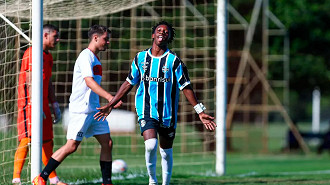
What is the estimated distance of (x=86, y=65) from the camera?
25.6 feet

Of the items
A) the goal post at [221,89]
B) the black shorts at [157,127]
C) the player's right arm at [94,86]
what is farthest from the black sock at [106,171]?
the goal post at [221,89]

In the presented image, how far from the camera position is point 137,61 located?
756 centimetres

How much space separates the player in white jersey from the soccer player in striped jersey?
0.52 metres

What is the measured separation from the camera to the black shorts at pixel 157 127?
7.45 metres

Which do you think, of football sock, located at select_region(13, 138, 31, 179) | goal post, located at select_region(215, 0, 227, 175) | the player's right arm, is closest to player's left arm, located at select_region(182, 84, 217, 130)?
the player's right arm

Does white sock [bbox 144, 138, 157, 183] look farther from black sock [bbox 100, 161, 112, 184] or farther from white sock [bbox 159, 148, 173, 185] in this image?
black sock [bbox 100, 161, 112, 184]

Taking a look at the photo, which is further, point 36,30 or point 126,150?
point 126,150

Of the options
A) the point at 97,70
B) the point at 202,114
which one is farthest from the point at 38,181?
the point at 202,114

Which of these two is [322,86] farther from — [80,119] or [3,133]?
[80,119]

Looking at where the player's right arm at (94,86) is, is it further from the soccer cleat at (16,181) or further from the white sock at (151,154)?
the soccer cleat at (16,181)

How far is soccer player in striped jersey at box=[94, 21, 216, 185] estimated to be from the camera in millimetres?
7445

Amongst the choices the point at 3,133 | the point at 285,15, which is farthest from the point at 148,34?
the point at 3,133

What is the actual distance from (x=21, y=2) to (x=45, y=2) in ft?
2.34

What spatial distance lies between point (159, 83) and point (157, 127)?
468mm
